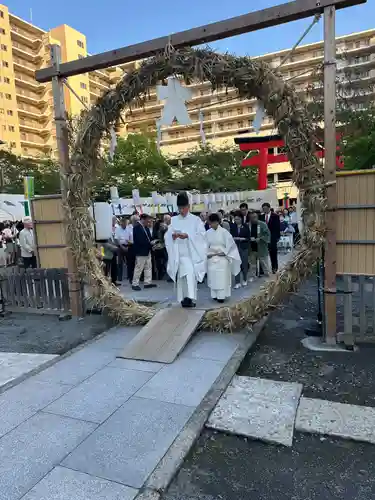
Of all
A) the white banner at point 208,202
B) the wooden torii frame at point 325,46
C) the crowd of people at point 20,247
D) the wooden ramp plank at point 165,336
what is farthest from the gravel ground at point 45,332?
the white banner at point 208,202

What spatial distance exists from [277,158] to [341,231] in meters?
12.9

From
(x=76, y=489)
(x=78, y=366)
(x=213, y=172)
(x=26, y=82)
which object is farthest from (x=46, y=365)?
(x=26, y=82)

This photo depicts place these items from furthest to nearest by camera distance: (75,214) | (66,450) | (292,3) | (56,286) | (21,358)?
(56,286), (75,214), (21,358), (292,3), (66,450)

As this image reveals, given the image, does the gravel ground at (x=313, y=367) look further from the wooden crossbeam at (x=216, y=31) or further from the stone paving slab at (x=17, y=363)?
the wooden crossbeam at (x=216, y=31)

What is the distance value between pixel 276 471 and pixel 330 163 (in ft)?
11.3

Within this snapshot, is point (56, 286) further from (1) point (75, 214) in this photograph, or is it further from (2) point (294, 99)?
(2) point (294, 99)

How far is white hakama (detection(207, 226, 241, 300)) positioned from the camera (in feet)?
20.7

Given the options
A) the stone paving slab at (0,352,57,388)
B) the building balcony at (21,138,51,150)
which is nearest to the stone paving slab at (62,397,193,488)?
the stone paving slab at (0,352,57,388)

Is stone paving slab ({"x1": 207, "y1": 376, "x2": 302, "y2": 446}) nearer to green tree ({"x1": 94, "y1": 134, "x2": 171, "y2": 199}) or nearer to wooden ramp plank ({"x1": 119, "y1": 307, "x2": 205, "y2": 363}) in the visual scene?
wooden ramp plank ({"x1": 119, "y1": 307, "x2": 205, "y2": 363})

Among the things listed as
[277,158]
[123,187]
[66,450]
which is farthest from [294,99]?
[123,187]

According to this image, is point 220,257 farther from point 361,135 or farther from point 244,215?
point 361,135

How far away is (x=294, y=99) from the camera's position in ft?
15.5

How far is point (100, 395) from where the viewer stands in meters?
3.61

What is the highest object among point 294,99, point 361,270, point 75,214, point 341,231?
point 294,99
